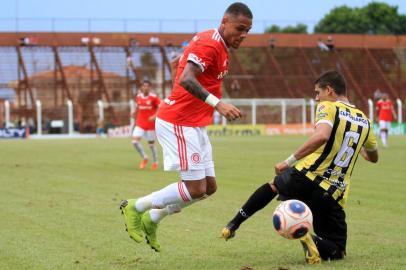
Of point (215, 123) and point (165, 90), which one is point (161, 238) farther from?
point (165, 90)

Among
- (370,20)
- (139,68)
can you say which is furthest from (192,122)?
(370,20)

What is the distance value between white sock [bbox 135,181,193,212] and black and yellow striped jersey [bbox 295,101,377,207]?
1.10 meters

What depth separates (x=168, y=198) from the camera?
301 inches

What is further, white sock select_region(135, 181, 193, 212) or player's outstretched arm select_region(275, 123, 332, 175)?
white sock select_region(135, 181, 193, 212)

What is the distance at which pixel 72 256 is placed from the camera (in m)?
7.67

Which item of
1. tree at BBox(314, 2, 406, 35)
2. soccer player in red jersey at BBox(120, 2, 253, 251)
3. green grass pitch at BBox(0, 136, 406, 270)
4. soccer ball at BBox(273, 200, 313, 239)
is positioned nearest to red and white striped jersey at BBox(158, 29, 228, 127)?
soccer player in red jersey at BBox(120, 2, 253, 251)

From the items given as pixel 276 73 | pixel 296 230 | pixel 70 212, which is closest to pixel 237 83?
pixel 276 73

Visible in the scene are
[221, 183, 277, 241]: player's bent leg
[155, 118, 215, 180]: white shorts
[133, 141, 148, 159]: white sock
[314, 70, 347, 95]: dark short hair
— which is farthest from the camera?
[133, 141, 148, 159]: white sock

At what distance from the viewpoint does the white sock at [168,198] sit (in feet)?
24.9

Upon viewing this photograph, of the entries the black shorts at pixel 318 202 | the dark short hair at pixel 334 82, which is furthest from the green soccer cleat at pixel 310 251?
the dark short hair at pixel 334 82

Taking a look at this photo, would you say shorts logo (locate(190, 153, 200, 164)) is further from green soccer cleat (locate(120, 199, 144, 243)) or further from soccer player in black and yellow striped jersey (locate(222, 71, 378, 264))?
green soccer cleat (locate(120, 199, 144, 243))

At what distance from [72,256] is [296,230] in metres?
2.17

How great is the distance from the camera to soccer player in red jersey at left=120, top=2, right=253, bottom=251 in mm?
7449

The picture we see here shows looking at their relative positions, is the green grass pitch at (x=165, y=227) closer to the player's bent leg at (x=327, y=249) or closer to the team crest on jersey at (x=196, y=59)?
the player's bent leg at (x=327, y=249)
